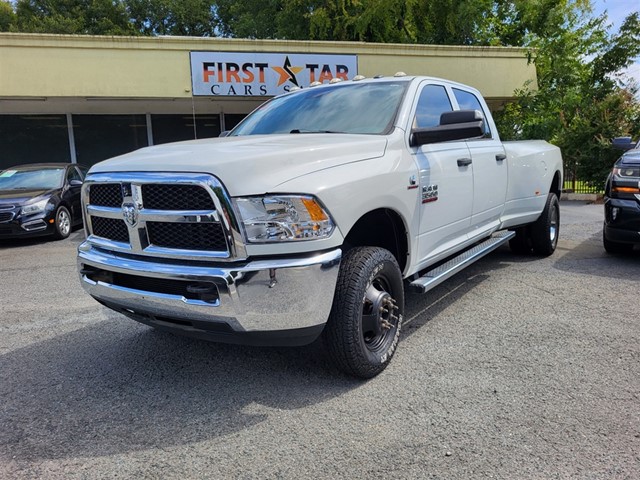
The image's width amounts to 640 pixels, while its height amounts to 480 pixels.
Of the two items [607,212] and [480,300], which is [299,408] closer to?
[480,300]

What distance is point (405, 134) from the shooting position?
3.53 metres

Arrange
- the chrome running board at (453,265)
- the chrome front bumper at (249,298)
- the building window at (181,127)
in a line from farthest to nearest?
1. the building window at (181,127)
2. the chrome running board at (453,265)
3. the chrome front bumper at (249,298)

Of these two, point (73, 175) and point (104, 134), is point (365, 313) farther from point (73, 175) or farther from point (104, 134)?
point (104, 134)

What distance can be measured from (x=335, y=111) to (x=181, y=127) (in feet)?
Answer: 45.7

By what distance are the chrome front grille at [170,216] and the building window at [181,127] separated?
14046 mm

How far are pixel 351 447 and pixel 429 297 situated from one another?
260 cm

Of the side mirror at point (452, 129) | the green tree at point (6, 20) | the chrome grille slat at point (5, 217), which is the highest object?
the green tree at point (6, 20)

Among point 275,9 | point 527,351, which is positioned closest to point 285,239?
point 527,351

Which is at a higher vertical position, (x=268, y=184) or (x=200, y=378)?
(x=268, y=184)

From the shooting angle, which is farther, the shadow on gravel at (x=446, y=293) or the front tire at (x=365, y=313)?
the shadow on gravel at (x=446, y=293)

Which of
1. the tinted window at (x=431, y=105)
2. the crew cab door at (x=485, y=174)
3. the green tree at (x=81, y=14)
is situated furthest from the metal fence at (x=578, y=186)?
the green tree at (x=81, y=14)

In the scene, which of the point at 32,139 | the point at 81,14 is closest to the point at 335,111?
the point at 32,139

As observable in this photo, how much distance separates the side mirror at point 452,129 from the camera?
11.2ft

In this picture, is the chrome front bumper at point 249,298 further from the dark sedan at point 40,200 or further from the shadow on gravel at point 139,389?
the dark sedan at point 40,200
